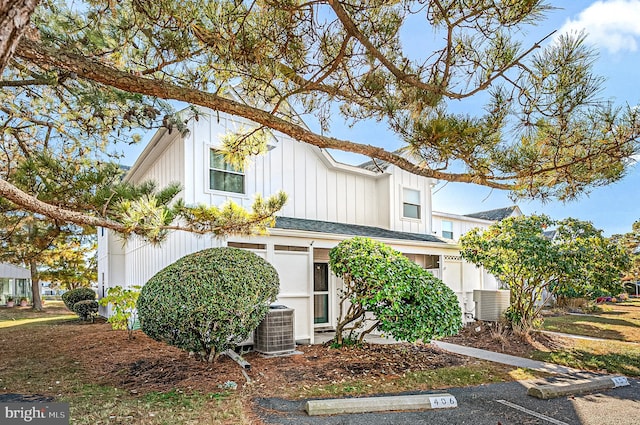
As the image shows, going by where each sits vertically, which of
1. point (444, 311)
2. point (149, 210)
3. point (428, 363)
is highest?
point (149, 210)

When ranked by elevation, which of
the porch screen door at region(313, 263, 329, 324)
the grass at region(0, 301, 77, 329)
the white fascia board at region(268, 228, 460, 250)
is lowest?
the grass at region(0, 301, 77, 329)

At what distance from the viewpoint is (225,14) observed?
4.62m

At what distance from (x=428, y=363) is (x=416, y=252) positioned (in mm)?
5093

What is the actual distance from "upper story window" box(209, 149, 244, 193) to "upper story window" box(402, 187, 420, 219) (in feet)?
21.2

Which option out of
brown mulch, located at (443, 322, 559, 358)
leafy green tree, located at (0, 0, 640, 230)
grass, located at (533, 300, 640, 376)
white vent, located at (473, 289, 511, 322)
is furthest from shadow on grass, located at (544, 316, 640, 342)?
leafy green tree, located at (0, 0, 640, 230)

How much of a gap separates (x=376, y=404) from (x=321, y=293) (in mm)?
6109

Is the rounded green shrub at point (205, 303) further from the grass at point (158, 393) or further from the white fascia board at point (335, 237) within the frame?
the white fascia board at point (335, 237)

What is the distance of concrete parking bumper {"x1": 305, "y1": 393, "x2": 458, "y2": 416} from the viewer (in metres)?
5.11

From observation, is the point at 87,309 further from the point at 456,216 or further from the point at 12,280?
the point at 12,280

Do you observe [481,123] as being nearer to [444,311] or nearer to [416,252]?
[444,311]

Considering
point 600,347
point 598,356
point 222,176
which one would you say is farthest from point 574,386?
point 222,176

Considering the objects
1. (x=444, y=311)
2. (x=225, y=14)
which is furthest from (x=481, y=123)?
(x=444, y=311)

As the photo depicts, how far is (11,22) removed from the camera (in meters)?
2.00

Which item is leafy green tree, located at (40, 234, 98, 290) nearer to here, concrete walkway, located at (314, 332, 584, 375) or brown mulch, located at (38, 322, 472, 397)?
brown mulch, located at (38, 322, 472, 397)
